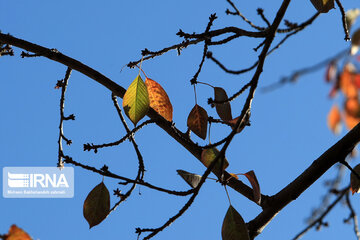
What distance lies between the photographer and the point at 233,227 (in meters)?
1.11

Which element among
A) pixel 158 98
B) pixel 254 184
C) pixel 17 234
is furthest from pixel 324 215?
pixel 17 234

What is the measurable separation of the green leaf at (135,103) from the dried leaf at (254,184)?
1.05 ft

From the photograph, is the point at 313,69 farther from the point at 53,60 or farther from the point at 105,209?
the point at 53,60

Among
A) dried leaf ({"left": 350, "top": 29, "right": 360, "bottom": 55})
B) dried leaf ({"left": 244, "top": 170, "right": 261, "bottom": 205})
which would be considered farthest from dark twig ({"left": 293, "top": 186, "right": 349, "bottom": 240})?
dried leaf ({"left": 350, "top": 29, "right": 360, "bottom": 55})

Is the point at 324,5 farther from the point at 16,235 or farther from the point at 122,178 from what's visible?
the point at 16,235

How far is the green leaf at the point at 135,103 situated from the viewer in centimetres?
118

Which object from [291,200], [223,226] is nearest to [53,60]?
[223,226]

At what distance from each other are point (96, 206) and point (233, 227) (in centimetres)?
37

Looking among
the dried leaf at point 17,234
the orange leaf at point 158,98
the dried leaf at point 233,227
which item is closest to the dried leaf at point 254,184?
the dried leaf at point 233,227

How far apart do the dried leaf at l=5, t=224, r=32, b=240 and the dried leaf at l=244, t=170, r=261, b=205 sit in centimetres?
57

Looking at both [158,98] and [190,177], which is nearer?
[190,177]

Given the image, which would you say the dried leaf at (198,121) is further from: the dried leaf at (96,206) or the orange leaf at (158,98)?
the dried leaf at (96,206)

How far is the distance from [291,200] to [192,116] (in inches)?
13.6

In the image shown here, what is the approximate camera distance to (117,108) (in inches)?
56.2
